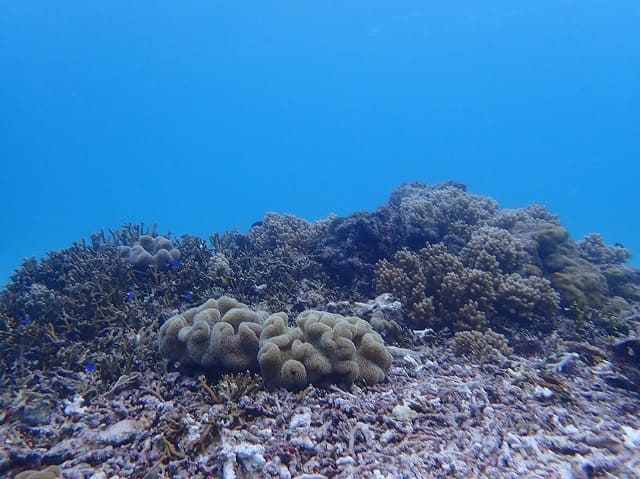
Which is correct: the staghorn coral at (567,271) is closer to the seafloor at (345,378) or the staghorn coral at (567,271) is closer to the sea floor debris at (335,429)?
the seafloor at (345,378)

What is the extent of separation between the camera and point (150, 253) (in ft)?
29.8

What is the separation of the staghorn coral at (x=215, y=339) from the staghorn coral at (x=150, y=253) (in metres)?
3.65

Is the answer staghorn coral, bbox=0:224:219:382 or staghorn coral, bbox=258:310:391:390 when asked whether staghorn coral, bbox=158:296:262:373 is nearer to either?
staghorn coral, bbox=258:310:391:390

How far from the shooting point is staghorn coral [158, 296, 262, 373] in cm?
502

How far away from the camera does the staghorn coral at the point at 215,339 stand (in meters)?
5.02

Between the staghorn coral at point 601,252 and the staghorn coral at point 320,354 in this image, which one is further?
the staghorn coral at point 601,252

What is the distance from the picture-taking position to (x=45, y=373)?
5.56 metres

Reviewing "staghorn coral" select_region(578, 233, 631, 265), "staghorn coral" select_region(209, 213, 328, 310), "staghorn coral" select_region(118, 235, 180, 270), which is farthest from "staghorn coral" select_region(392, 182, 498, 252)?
"staghorn coral" select_region(118, 235, 180, 270)

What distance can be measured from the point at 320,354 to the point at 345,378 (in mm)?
A: 434

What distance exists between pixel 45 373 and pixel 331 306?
458 cm

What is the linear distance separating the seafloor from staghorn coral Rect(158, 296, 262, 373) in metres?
0.06

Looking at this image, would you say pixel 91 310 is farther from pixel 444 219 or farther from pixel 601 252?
pixel 601 252

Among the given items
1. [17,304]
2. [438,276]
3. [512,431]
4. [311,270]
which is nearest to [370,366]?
[512,431]

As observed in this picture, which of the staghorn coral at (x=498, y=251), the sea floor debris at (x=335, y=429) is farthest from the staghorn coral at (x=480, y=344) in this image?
the staghorn coral at (x=498, y=251)
